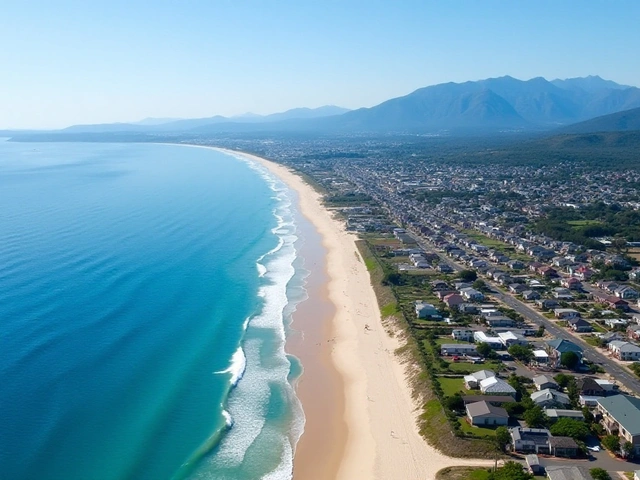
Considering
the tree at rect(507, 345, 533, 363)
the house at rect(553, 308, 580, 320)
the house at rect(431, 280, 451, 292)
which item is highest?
the tree at rect(507, 345, 533, 363)

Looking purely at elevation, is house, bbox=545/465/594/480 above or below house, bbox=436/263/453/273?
above

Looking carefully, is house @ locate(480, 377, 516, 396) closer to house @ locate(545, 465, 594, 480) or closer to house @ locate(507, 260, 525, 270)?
house @ locate(545, 465, 594, 480)

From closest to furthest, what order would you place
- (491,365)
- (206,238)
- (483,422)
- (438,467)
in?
1. (438,467)
2. (483,422)
3. (491,365)
4. (206,238)

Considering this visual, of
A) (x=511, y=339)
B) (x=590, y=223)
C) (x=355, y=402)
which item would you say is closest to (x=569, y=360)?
(x=511, y=339)

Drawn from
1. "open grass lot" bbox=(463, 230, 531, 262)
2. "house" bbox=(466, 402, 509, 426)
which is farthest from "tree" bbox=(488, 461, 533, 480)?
"open grass lot" bbox=(463, 230, 531, 262)

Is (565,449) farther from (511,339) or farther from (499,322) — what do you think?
(499,322)

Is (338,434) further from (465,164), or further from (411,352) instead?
(465,164)

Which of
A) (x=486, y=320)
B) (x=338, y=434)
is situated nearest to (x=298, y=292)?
(x=486, y=320)

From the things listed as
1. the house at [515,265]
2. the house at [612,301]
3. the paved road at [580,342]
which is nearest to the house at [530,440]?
the paved road at [580,342]
